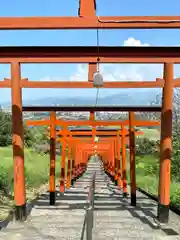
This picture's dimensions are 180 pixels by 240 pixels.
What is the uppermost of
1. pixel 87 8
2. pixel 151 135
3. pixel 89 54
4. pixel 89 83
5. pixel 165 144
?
pixel 87 8

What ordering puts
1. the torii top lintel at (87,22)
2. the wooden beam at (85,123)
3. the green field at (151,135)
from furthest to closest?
1. the green field at (151,135)
2. the wooden beam at (85,123)
3. the torii top lintel at (87,22)

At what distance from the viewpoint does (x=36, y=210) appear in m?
8.75

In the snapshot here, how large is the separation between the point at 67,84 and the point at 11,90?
3.31 feet

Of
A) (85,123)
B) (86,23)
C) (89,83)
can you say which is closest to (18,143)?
(89,83)

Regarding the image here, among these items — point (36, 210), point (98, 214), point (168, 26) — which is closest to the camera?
point (168, 26)

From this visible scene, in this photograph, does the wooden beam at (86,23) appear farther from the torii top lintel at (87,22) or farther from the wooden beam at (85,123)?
the wooden beam at (85,123)

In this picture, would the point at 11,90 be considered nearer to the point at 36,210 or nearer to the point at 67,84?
the point at 67,84

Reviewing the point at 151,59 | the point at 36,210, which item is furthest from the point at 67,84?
the point at 36,210

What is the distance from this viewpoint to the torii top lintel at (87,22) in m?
5.93

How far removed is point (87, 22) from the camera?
19.7ft

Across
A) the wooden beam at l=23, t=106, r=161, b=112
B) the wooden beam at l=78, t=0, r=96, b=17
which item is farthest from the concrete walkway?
the wooden beam at l=78, t=0, r=96, b=17

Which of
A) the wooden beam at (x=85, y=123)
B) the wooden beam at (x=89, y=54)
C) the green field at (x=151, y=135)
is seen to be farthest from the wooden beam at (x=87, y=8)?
the green field at (x=151, y=135)

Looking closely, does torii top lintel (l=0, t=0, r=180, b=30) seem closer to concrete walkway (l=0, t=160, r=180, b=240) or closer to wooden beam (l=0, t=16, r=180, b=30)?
wooden beam (l=0, t=16, r=180, b=30)

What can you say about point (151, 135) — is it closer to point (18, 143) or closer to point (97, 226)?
point (18, 143)
